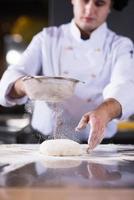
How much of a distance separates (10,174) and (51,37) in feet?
4.79

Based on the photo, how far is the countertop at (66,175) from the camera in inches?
37.1

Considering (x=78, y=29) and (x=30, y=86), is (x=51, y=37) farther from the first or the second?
(x=30, y=86)

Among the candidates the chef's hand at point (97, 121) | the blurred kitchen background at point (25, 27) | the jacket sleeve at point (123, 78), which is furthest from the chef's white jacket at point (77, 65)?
the chef's hand at point (97, 121)

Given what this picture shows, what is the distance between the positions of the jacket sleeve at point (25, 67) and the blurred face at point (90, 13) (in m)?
0.29

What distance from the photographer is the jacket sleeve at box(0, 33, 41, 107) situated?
2.29 metres

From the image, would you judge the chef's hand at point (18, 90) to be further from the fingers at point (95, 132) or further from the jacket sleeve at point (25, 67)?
the fingers at point (95, 132)

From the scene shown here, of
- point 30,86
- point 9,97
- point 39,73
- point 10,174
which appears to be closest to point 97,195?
point 10,174

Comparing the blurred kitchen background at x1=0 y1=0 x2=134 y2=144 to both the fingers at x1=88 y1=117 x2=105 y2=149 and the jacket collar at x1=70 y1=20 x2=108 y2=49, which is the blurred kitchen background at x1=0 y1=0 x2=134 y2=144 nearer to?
the jacket collar at x1=70 y1=20 x2=108 y2=49

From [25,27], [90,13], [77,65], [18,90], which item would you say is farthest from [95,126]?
[25,27]

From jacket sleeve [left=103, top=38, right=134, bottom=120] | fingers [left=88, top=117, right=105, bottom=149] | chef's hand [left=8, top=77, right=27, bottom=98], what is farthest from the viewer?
chef's hand [left=8, top=77, right=27, bottom=98]

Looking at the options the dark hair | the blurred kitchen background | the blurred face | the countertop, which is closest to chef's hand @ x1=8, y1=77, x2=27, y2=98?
the blurred kitchen background

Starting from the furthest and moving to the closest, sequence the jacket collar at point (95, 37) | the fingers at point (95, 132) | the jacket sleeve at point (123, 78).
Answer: the jacket collar at point (95, 37) → the jacket sleeve at point (123, 78) → the fingers at point (95, 132)

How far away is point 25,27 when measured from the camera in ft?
9.14

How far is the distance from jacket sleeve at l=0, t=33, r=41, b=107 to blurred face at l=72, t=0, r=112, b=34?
29 centimetres
